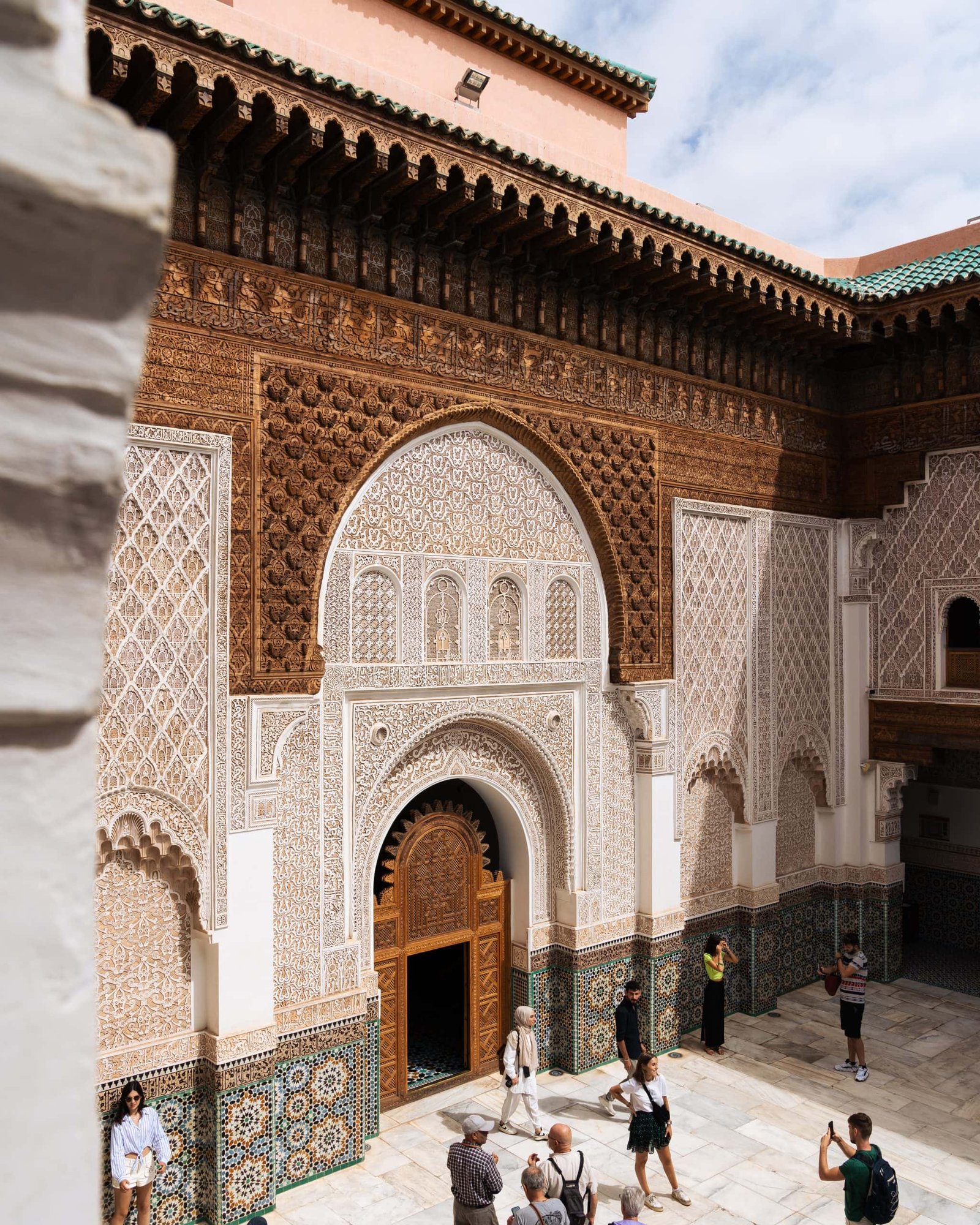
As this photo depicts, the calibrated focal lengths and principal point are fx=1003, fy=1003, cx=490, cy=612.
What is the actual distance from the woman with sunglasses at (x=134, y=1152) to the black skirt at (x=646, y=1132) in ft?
6.61

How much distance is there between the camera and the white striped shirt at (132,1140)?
3.91m

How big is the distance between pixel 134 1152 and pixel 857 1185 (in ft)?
8.85

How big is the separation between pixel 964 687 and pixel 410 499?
4.31m

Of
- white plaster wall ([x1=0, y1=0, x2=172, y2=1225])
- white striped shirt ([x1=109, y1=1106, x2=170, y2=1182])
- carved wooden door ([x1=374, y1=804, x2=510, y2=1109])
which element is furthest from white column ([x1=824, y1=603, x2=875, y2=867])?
white plaster wall ([x1=0, y1=0, x2=172, y2=1225])

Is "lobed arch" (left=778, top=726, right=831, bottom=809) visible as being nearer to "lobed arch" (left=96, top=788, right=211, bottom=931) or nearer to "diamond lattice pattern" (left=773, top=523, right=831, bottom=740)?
"diamond lattice pattern" (left=773, top=523, right=831, bottom=740)

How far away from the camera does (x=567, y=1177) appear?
138 inches

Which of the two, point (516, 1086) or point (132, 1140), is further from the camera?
point (516, 1086)

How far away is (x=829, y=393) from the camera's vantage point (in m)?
7.59

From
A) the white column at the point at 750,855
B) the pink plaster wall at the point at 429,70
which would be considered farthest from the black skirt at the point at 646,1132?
the pink plaster wall at the point at 429,70

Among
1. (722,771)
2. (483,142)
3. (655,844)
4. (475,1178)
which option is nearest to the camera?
(475,1178)

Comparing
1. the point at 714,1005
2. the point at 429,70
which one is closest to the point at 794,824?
the point at 714,1005

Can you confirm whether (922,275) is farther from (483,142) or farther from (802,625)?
(483,142)

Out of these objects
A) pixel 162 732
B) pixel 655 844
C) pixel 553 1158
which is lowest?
pixel 553 1158

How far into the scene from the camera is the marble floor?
Answer: 14.8 ft
